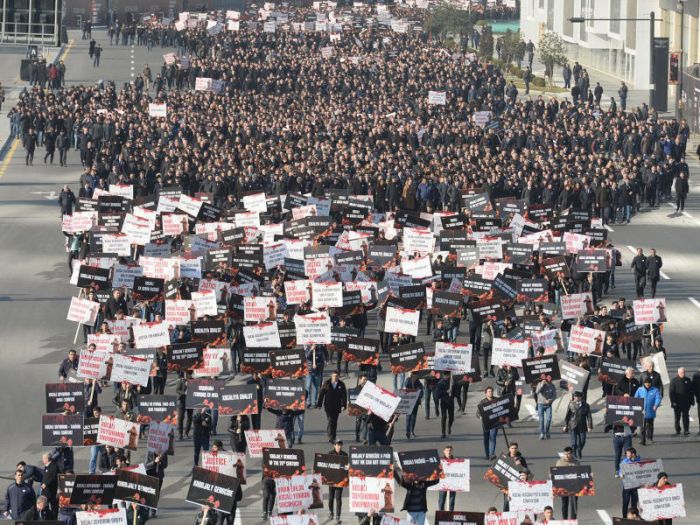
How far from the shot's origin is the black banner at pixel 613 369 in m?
37.7

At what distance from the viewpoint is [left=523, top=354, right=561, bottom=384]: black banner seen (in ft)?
122

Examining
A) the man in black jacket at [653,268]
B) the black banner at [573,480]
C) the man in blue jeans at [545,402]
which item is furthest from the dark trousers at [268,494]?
the man in black jacket at [653,268]

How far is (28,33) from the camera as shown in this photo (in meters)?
76.3

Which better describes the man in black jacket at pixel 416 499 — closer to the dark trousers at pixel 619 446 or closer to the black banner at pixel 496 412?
the black banner at pixel 496 412

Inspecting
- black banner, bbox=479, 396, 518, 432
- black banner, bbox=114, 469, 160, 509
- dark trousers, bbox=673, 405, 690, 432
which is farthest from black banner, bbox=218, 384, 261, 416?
dark trousers, bbox=673, 405, 690, 432

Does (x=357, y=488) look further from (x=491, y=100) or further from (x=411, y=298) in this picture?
(x=491, y=100)

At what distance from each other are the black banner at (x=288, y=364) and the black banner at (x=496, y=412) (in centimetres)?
397

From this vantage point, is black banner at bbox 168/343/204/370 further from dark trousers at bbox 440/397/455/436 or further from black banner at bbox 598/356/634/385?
black banner at bbox 598/356/634/385

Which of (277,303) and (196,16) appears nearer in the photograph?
(277,303)

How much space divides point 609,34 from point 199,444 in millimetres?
70292

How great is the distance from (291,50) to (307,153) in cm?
3278

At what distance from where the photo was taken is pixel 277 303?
42625 mm

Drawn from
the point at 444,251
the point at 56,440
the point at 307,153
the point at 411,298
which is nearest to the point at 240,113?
the point at 307,153

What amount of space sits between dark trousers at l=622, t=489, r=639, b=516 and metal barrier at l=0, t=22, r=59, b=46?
48202 mm
